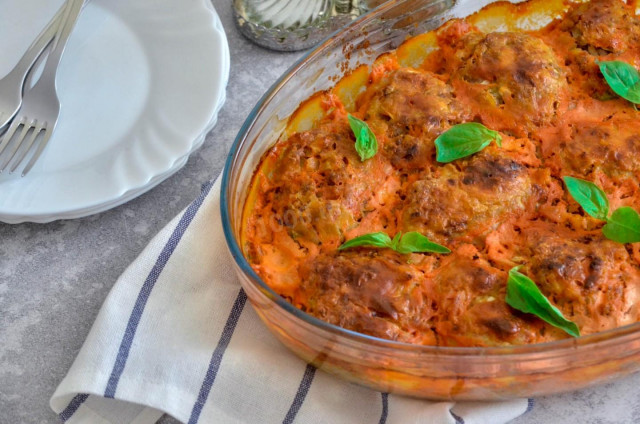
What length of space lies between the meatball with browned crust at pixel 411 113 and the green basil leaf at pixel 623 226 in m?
0.46

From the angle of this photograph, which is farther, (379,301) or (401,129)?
(401,129)

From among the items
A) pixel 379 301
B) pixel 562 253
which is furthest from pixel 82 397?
pixel 562 253

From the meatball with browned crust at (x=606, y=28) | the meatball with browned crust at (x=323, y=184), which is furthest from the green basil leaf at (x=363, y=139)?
the meatball with browned crust at (x=606, y=28)

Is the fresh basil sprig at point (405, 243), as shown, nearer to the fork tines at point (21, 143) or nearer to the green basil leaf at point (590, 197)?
the green basil leaf at point (590, 197)

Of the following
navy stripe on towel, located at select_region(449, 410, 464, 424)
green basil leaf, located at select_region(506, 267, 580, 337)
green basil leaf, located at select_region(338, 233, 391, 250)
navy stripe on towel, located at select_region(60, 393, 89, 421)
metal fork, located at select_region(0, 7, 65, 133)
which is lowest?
navy stripe on towel, located at select_region(60, 393, 89, 421)

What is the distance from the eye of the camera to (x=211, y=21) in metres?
2.63

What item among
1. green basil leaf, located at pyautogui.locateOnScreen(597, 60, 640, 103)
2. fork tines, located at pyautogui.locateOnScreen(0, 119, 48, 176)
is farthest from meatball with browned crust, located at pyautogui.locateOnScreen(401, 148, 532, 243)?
fork tines, located at pyautogui.locateOnScreen(0, 119, 48, 176)

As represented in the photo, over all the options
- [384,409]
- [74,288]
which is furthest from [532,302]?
[74,288]

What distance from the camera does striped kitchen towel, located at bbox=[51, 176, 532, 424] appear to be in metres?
1.80

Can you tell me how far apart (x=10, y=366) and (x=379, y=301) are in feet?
3.33

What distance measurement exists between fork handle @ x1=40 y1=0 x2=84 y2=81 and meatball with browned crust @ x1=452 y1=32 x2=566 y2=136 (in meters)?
1.28

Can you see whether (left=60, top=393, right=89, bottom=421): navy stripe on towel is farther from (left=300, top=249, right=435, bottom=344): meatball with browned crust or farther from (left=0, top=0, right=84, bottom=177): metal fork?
(left=0, top=0, right=84, bottom=177): metal fork

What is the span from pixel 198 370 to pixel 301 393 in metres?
0.25

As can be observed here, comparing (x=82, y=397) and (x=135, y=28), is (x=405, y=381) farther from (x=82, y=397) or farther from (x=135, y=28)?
(x=135, y=28)
